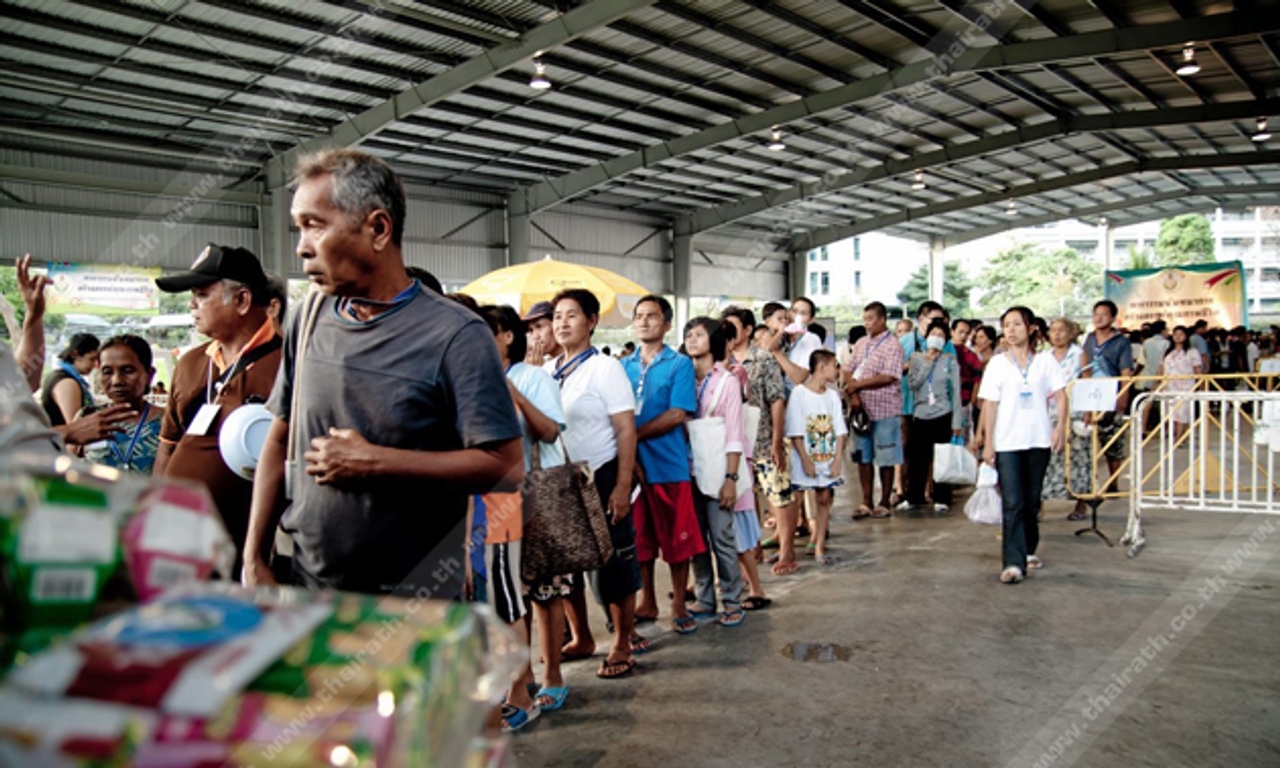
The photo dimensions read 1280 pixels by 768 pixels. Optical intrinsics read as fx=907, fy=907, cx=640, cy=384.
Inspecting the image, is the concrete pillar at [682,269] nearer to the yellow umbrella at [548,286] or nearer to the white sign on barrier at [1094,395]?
the yellow umbrella at [548,286]

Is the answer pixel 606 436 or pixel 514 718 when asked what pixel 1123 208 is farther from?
pixel 514 718

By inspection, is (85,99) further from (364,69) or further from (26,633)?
(26,633)

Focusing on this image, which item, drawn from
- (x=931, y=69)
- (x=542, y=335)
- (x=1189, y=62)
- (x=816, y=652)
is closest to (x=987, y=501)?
(x=816, y=652)

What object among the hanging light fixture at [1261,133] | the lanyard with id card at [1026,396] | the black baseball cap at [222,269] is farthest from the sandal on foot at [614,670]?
the hanging light fixture at [1261,133]

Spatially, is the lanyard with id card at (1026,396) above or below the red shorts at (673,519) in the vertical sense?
above

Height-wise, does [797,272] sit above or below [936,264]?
below

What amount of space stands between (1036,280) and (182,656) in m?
54.8

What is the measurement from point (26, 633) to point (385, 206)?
1411 millimetres

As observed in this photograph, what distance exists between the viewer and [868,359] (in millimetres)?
8133

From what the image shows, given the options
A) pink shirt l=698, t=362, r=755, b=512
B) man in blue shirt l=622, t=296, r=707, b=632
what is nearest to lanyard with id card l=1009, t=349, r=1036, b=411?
pink shirt l=698, t=362, r=755, b=512

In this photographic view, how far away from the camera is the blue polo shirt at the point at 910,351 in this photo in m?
8.60

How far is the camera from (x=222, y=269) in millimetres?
2805

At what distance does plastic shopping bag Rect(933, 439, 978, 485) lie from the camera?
814cm

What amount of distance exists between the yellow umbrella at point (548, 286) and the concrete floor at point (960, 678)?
3.66 meters
